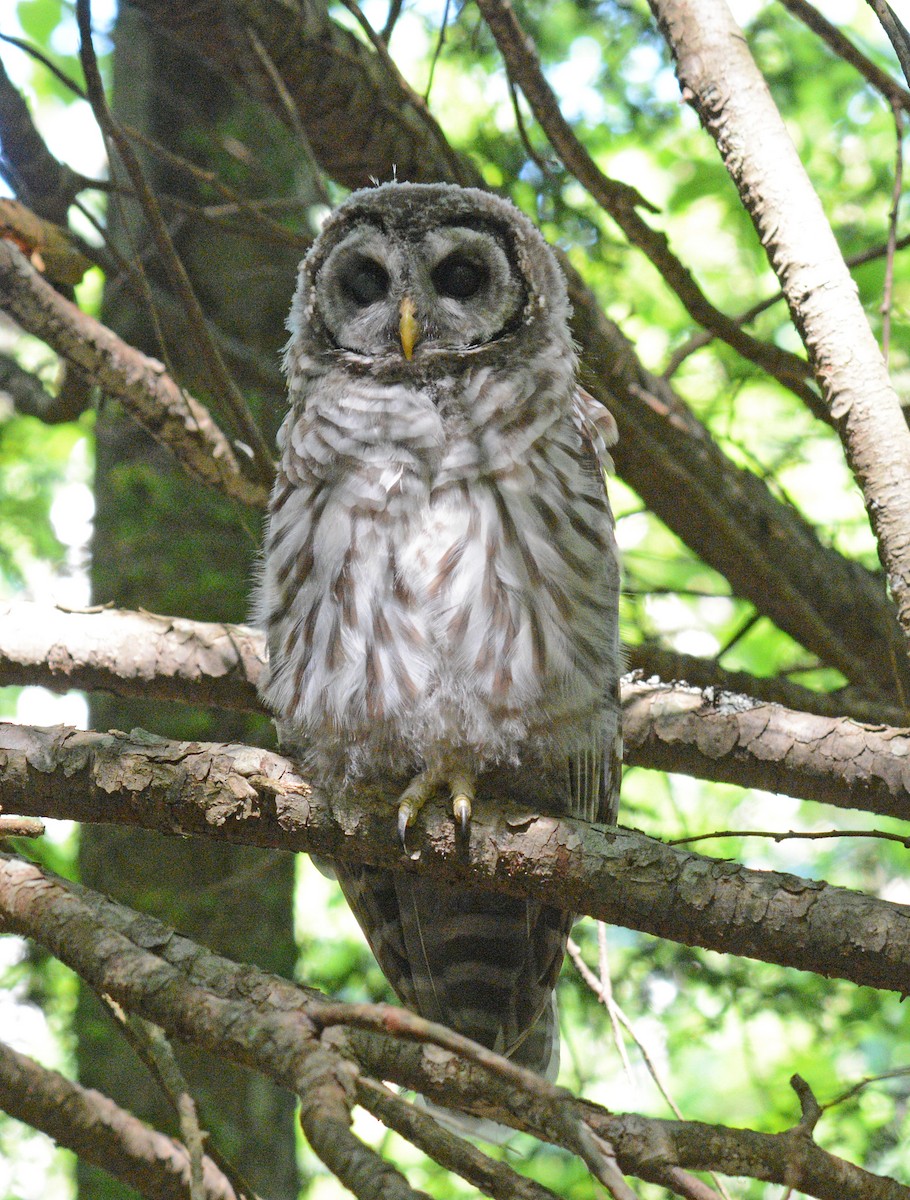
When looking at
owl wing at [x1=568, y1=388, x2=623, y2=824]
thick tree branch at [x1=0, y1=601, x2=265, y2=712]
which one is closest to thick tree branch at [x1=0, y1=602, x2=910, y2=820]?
thick tree branch at [x1=0, y1=601, x2=265, y2=712]

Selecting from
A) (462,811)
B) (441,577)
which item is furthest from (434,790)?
(441,577)

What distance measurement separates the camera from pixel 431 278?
115 inches

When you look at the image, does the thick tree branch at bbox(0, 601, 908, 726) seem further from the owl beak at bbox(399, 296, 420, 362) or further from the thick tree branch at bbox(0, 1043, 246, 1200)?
the thick tree branch at bbox(0, 1043, 246, 1200)

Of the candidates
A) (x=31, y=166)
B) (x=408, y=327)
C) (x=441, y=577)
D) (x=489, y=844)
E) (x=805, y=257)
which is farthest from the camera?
(x=31, y=166)

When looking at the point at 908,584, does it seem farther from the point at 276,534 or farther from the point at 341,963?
the point at 341,963

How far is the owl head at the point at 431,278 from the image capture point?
9.29ft

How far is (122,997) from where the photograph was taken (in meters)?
1.71

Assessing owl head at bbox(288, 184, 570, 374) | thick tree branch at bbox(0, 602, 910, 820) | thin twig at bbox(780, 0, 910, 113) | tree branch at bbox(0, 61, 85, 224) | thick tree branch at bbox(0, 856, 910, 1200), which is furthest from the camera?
tree branch at bbox(0, 61, 85, 224)

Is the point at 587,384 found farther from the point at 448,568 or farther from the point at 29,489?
the point at 29,489

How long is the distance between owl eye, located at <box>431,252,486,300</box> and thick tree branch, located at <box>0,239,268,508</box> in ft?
2.29

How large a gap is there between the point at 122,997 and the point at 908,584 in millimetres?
1381

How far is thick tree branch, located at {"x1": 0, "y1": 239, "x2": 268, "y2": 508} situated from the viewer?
294 cm

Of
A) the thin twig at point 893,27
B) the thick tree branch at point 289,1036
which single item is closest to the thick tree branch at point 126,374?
the thick tree branch at point 289,1036

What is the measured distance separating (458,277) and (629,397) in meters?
0.69
